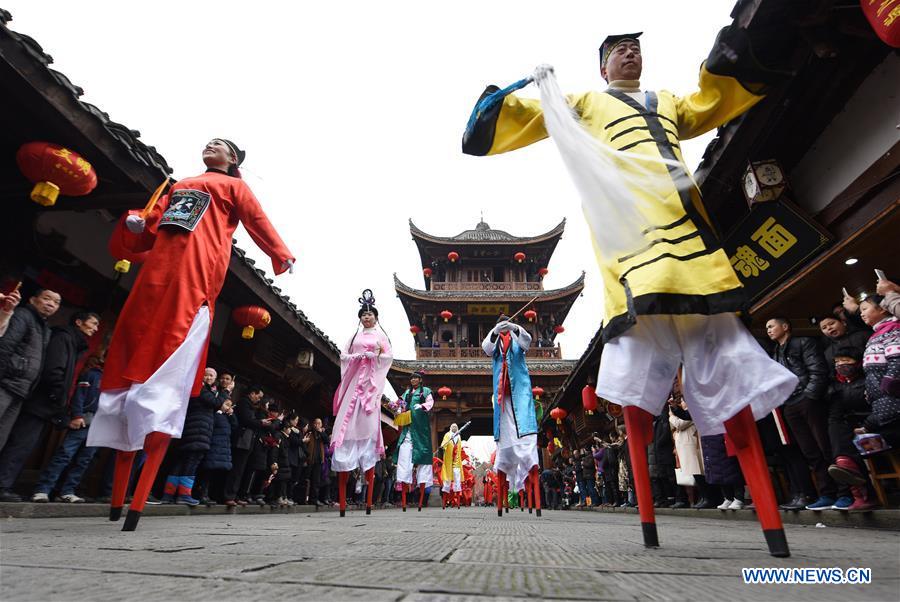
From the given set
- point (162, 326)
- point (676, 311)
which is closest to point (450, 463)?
point (162, 326)

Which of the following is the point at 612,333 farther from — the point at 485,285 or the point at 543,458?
the point at 485,285

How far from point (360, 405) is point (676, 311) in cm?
406

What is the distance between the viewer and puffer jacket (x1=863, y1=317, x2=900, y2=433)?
289cm

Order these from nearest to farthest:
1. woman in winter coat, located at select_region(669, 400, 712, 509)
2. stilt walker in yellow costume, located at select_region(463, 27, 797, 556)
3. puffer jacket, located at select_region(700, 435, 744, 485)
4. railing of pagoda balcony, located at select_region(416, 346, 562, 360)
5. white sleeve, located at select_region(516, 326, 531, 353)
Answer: stilt walker in yellow costume, located at select_region(463, 27, 797, 556), puffer jacket, located at select_region(700, 435, 744, 485), woman in winter coat, located at select_region(669, 400, 712, 509), white sleeve, located at select_region(516, 326, 531, 353), railing of pagoda balcony, located at select_region(416, 346, 562, 360)

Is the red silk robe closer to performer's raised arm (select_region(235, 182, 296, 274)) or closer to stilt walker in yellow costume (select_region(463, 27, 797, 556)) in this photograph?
performer's raised arm (select_region(235, 182, 296, 274))

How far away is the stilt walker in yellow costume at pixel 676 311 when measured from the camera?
1.54 metres

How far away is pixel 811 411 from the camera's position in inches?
146

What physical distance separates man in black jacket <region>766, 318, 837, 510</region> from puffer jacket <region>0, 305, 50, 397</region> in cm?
567

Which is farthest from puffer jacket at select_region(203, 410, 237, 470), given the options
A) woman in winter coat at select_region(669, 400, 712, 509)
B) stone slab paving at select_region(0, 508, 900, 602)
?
woman in winter coat at select_region(669, 400, 712, 509)

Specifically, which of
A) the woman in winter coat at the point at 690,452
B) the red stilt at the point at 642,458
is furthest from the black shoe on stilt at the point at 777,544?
the woman in winter coat at the point at 690,452

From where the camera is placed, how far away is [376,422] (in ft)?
16.7

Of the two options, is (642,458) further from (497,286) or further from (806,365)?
(497,286)

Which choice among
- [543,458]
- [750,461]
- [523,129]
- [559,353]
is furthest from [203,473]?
[559,353]

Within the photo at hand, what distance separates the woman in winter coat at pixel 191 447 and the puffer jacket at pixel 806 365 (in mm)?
5292
